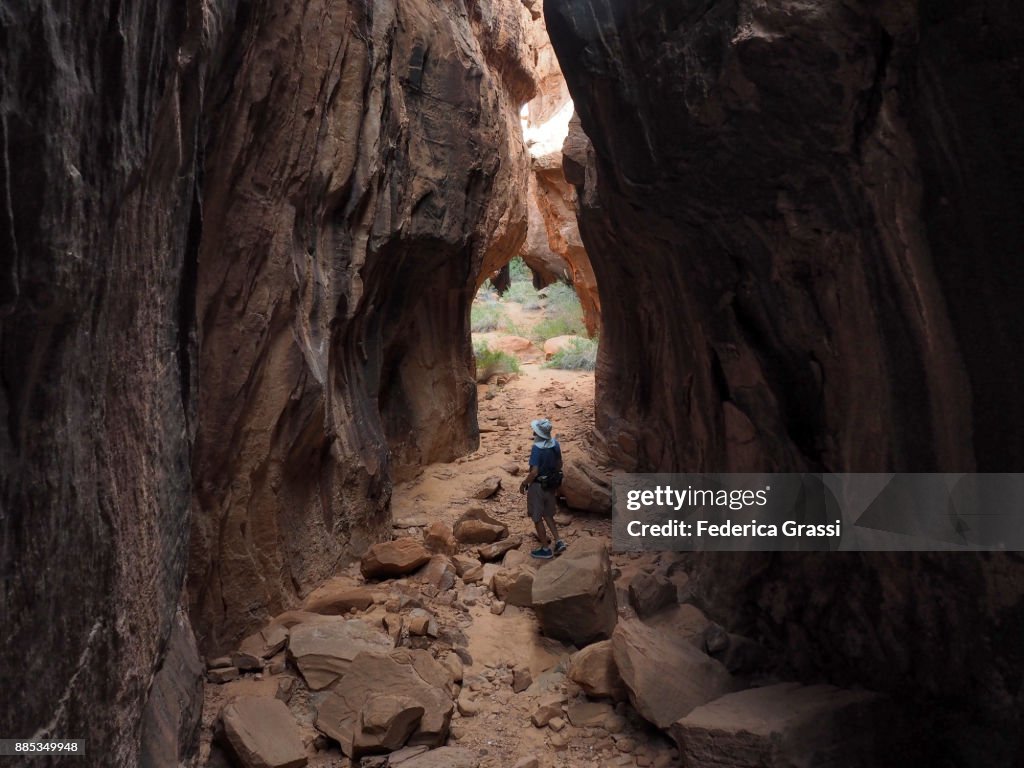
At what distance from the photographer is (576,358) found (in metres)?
15.8

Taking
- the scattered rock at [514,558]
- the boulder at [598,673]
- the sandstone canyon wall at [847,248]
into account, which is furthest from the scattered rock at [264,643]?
the sandstone canyon wall at [847,248]

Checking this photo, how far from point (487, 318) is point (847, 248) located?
63.0ft

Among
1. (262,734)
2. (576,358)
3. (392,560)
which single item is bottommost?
(262,734)

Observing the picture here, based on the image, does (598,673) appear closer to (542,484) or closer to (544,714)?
(544,714)

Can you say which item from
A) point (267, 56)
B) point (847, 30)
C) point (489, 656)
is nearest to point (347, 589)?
point (489, 656)

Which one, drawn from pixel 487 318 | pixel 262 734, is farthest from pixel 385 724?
pixel 487 318

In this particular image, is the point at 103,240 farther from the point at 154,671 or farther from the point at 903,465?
the point at 903,465

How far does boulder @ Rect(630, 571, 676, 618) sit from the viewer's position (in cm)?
570

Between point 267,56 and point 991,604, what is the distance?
5456mm

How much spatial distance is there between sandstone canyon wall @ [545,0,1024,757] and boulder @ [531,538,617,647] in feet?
2.86

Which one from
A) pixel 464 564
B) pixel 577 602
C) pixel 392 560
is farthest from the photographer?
pixel 464 564

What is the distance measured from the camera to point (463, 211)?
9.55m

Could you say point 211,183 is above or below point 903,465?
above

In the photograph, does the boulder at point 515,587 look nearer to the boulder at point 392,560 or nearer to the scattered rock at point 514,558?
the scattered rock at point 514,558
